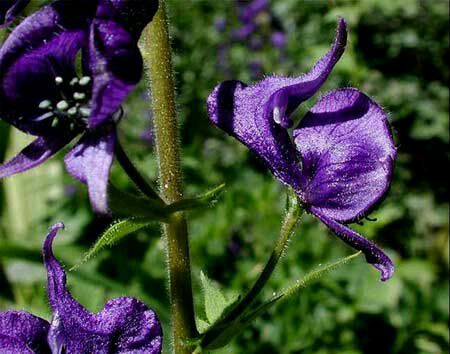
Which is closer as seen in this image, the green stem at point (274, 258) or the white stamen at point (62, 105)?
the white stamen at point (62, 105)

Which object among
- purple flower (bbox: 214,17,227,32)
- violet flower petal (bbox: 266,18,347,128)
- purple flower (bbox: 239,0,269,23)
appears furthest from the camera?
purple flower (bbox: 214,17,227,32)

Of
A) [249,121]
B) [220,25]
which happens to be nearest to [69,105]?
[249,121]

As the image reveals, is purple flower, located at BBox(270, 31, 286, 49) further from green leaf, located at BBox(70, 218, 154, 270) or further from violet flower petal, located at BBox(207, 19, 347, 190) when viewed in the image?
green leaf, located at BBox(70, 218, 154, 270)

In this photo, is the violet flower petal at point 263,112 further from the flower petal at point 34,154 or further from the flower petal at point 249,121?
the flower petal at point 34,154

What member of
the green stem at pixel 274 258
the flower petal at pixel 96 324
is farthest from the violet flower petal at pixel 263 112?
the flower petal at pixel 96 324

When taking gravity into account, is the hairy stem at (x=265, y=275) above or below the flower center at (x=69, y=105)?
below

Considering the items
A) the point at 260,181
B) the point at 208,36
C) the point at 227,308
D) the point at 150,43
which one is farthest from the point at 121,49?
the point at 208,36

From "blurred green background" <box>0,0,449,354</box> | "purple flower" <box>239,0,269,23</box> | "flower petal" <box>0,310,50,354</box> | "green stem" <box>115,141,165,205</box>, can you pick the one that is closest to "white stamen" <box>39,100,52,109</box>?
"green stem" <box>115,141,165,205</box>
